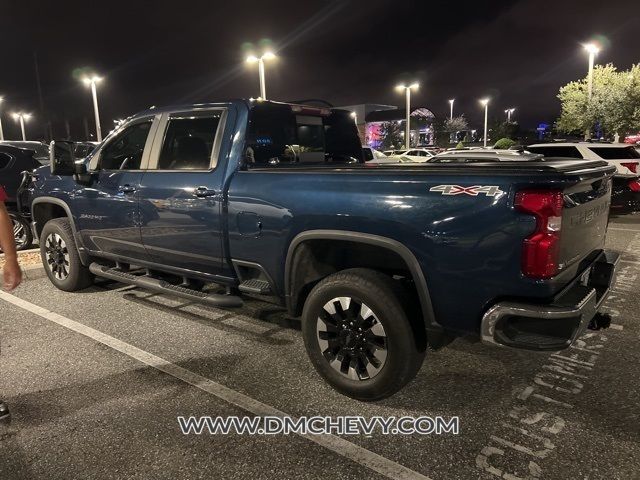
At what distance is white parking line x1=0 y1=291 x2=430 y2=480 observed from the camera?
2.57 m

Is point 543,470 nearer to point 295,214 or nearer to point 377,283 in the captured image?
point 377,283

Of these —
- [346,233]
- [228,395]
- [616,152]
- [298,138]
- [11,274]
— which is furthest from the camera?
[616,152]

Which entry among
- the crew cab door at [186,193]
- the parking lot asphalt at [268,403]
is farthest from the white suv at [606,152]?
the crew cab door at [186,193]

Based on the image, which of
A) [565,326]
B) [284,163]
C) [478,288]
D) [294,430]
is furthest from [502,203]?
[284,163]

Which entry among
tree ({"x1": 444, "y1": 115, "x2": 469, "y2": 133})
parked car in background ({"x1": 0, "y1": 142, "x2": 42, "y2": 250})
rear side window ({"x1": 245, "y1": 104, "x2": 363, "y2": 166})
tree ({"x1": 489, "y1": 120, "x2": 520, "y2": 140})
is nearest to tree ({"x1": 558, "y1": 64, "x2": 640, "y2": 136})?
rear side window ({"x1": 245, "y1": 104, "x2": 363, "y2": 166})

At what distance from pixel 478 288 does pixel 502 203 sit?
0.48m

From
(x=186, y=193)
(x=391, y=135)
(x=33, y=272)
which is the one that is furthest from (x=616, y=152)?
(x=391, y=135)

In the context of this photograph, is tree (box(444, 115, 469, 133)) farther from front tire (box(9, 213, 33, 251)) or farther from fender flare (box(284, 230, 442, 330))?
fender flare (box(284, 230, 442, 330))

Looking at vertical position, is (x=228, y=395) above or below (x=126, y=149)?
below

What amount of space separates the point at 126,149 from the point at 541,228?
404cm

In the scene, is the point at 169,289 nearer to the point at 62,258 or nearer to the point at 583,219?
the point at 62,258

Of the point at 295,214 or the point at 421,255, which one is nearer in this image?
the point at 421,255

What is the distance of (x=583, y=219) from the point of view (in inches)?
116

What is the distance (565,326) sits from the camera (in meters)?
2.59
